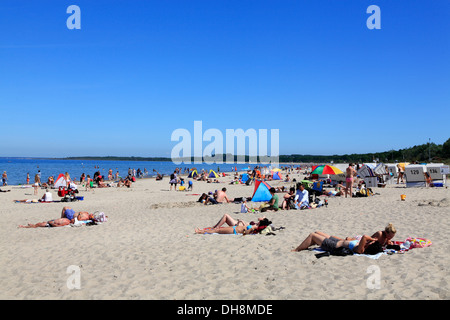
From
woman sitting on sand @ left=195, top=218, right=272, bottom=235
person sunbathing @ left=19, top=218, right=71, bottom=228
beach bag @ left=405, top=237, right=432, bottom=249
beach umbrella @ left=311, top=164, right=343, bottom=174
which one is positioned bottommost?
person sunbathing @ left=19, top=218, right=71, bottom=228

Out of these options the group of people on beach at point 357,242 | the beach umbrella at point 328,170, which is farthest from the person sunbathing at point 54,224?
the beach umbrella at point 328,170

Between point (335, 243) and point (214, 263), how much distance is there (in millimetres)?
2132

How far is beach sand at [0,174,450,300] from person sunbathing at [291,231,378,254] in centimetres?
26

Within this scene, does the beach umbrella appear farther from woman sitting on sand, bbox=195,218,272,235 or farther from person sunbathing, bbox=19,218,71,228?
person sunbathing, bbox=19,218,71,228

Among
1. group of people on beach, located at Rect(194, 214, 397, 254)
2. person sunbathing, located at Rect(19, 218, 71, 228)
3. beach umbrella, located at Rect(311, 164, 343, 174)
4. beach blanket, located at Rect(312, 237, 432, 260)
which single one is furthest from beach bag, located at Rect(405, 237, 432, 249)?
beach umbrella, located at Rect(311, 164, 343, 174)

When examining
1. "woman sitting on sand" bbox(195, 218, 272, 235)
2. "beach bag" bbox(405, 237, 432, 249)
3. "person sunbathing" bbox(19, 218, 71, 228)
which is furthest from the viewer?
"person sunbathing" bbox(19, 218, 71, 228)

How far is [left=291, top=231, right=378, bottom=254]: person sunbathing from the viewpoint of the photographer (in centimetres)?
594

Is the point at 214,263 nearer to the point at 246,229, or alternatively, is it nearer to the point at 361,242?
the point at 246,229

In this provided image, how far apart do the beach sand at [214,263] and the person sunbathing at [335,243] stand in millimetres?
257

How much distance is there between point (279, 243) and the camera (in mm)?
7090

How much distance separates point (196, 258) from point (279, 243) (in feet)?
6.03

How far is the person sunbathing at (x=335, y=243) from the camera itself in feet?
19.5
